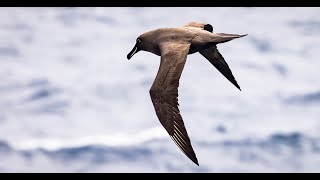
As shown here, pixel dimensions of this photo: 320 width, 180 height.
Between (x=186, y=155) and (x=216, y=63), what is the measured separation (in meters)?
4.95

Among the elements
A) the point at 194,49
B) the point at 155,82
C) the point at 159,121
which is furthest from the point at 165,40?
the point at 159,121

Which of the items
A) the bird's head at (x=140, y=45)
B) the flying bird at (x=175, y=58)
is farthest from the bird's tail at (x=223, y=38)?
the bird's head at (x=140, y=45)

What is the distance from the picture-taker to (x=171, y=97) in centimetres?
1422

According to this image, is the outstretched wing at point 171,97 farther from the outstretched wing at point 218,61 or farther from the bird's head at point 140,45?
the outstretched wing at point 218,61

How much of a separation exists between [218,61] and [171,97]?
3.85 m

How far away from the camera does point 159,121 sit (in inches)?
552

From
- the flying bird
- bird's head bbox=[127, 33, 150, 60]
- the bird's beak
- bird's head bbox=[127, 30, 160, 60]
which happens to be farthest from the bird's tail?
the bird's beak

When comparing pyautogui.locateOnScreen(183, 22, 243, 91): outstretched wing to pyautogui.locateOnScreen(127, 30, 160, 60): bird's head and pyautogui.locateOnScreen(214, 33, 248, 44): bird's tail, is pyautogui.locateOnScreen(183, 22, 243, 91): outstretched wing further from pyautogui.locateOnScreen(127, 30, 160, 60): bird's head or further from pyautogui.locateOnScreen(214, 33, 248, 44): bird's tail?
pyautogui.locateOnScreen(214, 33, 248, 44): bird's tail

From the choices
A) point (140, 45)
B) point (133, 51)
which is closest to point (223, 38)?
point (140, 45)

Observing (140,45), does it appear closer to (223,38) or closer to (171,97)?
(223,38)

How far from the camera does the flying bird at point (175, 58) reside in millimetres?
13938

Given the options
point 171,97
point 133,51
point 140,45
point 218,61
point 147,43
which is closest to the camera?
point 171,97

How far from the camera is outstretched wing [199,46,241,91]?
17594 mm

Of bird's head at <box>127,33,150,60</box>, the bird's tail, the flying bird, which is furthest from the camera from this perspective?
bird's head at <box>127,33,150,60</box>
